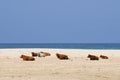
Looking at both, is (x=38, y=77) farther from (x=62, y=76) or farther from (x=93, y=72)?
(x=93, y=72)

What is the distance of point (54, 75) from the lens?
16109mm

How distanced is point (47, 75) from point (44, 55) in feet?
49.5

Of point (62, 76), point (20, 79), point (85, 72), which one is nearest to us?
point (20, 79)

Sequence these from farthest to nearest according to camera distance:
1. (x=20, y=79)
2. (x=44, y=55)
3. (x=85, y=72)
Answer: (x=44, y=55) < (x=85, y=72) < (x=20, y=79)

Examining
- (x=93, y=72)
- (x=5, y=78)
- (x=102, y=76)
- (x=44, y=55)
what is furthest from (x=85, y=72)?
(x=44, y=55)

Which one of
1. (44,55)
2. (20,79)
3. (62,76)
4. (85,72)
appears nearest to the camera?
(20,79)

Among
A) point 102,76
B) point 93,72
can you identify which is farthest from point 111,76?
point 93,72

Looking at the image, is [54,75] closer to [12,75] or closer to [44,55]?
[12,75]

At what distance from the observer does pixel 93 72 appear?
1744 cm

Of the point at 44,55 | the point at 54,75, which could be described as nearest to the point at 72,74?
the point at 54,75

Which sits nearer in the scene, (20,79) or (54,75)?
(20,79)

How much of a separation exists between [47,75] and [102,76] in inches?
84.4

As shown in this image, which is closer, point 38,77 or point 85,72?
point 38,77

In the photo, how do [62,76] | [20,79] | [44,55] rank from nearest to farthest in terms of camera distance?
[20,79]
[62,76]
[44,55]
